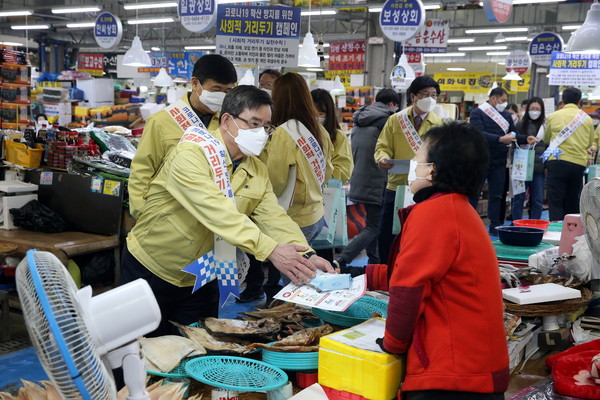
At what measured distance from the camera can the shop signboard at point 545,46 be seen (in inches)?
527

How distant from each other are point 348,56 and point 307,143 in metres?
15.1

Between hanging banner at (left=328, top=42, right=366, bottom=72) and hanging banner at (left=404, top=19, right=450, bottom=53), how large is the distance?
509cm

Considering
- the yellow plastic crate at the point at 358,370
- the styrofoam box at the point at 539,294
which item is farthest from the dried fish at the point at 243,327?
the styrofoam box at the point at 539,294

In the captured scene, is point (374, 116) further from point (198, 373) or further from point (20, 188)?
point (198, 373)

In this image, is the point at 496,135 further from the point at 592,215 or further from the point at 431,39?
the point at 431,39

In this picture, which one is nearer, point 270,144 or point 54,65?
point 270,144

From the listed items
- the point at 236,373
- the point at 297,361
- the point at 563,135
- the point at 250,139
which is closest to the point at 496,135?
the point at 563,135

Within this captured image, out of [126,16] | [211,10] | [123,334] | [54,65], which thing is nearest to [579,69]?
[211,10]

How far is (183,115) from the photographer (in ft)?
11.0

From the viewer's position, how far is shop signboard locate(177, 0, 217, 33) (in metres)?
8.23

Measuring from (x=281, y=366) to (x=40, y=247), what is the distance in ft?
9.42

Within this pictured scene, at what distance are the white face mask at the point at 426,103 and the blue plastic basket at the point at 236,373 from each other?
3751 millimetres

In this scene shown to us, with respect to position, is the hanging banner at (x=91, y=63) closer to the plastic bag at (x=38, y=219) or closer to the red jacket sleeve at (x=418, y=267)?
the plastic bag at (x=38, y=219)

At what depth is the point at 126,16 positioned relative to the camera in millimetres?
23141
